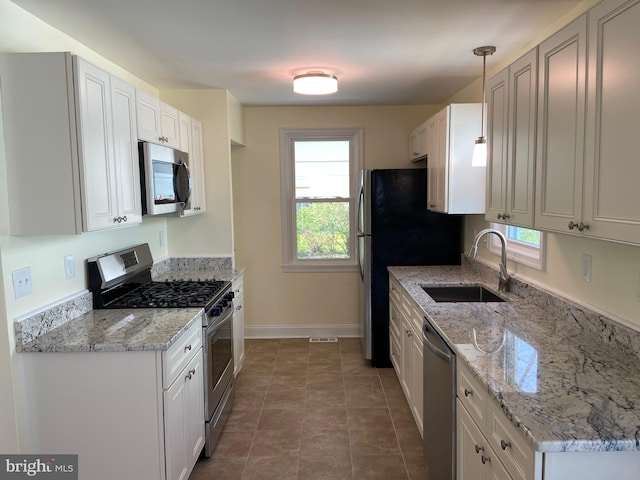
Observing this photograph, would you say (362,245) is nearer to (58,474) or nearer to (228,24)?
(228,24)

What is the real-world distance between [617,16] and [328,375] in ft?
10.6

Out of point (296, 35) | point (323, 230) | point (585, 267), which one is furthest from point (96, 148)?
point (323, 230)

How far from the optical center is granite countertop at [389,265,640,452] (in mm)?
1213

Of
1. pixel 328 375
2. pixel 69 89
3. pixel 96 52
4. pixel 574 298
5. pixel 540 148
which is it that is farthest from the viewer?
pixel 328 375

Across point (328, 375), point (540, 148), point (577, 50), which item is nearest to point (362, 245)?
point (328, 375)

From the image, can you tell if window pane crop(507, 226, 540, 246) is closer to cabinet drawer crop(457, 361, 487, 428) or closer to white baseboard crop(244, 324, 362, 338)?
cabinet drawer crop(457, 361, 487, 428)

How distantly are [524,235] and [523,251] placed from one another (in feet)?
0.35

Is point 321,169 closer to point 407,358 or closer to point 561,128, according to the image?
point 407,358

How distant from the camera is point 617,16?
1.35 meters

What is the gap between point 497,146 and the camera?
2291mm

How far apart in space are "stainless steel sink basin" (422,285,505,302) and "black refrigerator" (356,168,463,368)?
739 mm

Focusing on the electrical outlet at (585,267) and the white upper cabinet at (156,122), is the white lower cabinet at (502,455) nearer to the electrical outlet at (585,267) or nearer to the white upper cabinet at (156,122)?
the electrical outlet at (585,267)

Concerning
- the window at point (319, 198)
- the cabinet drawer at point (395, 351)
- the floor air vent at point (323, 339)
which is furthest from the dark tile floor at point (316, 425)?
the window at point (319, 198)

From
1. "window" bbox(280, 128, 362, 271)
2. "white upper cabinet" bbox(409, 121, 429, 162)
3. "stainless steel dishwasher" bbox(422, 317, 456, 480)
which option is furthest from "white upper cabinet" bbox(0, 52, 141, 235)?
"window" bbox(280, 128, 362, 271)
